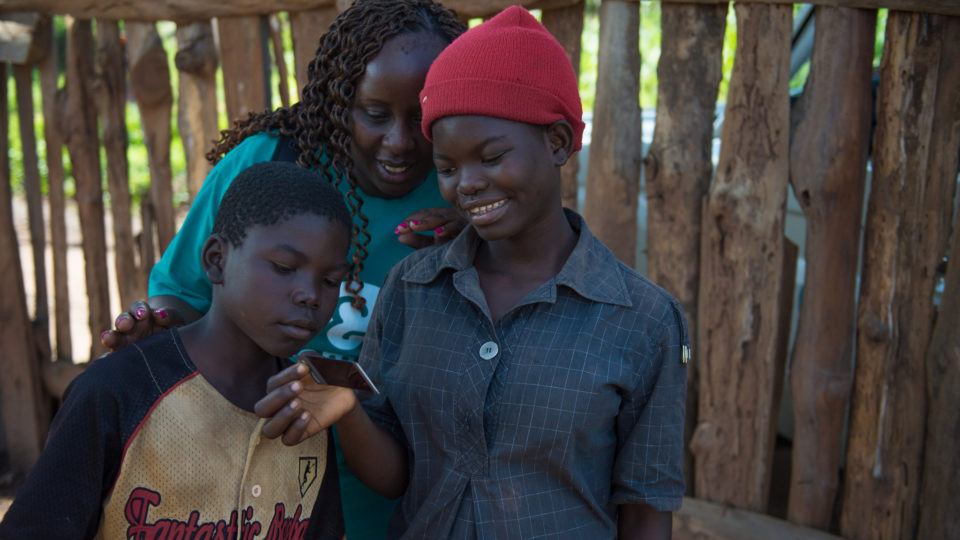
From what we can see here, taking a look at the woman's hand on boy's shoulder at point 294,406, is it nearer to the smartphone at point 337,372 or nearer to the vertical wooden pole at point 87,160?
the smartphone at point 337,372

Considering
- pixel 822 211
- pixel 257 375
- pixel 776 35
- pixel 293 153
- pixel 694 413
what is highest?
pixel 776 35

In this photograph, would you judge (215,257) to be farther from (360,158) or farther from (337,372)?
(360,158)

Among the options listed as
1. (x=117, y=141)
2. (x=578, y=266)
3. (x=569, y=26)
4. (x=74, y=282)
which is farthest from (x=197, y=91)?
(x=74, y=282)

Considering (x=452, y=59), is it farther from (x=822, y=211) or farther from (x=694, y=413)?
(x=694, y=413)

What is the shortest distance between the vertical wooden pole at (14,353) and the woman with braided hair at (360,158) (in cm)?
247

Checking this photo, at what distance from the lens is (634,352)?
1.87 meters

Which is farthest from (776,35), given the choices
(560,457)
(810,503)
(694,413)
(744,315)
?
(560,457)

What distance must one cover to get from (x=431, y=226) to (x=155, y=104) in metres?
2.66

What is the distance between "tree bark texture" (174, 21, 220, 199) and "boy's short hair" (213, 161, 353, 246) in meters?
2.22

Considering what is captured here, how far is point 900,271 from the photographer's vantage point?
123 inches

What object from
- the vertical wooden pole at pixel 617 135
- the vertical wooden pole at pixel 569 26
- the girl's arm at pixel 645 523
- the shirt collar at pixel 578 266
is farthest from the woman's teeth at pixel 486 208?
the vertical wooden pole at pixel 617 135

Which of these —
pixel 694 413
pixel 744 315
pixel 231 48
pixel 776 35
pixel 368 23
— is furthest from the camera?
pixel 231 48

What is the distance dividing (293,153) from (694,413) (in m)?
1.96

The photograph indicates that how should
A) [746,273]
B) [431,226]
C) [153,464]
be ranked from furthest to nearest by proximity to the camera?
[746,273] < [431,226] < [153,464]
